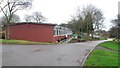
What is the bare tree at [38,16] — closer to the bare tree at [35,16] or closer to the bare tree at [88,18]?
the bare tree at [35,16]

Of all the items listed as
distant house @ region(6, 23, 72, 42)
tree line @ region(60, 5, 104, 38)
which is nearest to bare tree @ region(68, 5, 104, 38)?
tree line @ region(60, 5, 104, 38)

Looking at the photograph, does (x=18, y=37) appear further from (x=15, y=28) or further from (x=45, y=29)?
(x=45, y=29)

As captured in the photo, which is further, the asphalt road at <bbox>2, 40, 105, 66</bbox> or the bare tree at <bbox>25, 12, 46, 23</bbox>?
the bare tree at <bbox>25, 12, 46, 23</bbox>

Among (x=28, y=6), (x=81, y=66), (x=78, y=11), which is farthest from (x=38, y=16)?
(x=81, y=66)

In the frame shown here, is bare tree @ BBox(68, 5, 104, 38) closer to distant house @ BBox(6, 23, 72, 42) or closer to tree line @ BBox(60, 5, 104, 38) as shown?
tree line @ BBox(60, 5, 104, 38)

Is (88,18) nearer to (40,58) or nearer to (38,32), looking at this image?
(38,32)

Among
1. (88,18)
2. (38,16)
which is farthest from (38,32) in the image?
(38,16)

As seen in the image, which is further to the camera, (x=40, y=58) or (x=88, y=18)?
(x=88, y=18)

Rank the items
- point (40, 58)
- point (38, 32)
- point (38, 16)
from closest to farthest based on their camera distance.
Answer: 1. point (40, 58)
2. point (38, 32)
3. point (38, 16)

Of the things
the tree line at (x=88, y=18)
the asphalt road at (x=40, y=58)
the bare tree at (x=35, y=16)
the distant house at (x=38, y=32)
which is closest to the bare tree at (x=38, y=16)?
the bare tree at (x=35, y=16)

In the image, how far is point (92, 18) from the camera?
5325cm

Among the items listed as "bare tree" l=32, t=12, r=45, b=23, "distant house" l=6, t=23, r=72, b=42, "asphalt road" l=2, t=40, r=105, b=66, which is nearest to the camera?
"asphalt road" l=2, t=40, r=105, b=66

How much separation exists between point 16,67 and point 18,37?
87.3 feet

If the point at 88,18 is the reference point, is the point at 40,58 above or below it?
below
